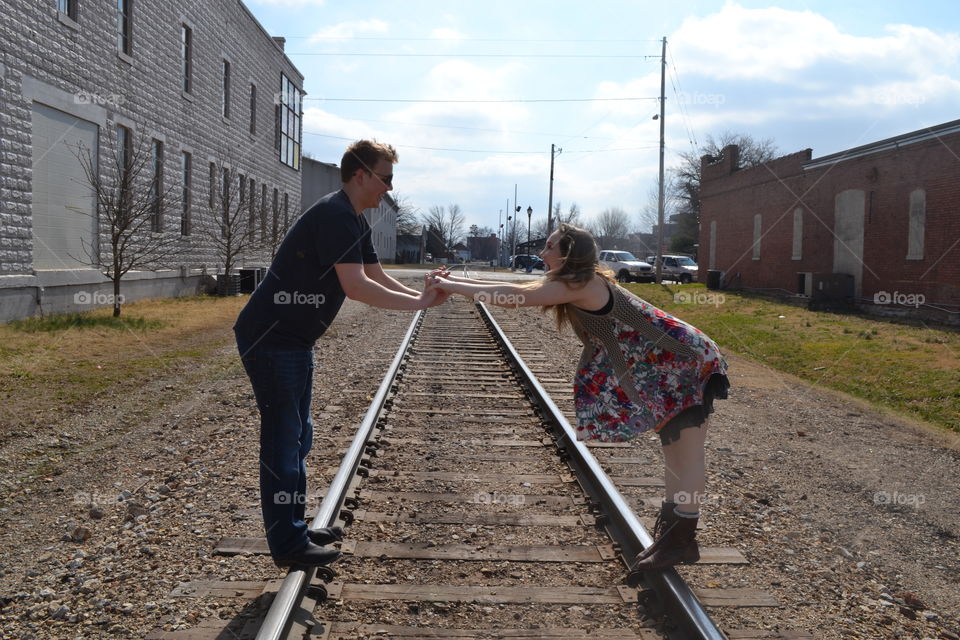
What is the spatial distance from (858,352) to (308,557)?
40.7ft

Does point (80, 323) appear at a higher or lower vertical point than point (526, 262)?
lower

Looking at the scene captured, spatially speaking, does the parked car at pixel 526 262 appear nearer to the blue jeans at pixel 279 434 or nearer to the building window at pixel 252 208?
the building window at pixel 252 208

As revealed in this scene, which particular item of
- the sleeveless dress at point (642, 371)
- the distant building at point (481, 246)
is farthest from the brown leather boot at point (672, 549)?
the distant building at point (481, 246)

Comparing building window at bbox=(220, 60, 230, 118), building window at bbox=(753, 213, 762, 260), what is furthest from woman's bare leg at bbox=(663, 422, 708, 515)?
building window at bbox=(753, 213, 762, 260)

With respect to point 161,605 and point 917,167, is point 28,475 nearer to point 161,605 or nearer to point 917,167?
point 161,605

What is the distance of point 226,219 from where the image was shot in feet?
76.6

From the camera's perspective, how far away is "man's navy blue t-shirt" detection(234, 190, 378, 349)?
342 cm

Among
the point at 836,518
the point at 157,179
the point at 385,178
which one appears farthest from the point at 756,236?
the point at 385,178

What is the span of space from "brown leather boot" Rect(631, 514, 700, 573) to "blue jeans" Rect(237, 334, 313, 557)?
160 cm

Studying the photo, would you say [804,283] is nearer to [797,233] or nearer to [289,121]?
[797,233]

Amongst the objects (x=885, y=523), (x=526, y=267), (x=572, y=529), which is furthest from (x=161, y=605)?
(x=526, y=267)

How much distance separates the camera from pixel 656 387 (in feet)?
12.1

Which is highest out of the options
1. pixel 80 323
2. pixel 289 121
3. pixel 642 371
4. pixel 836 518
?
pixel 289 121

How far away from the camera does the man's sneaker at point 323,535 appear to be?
149 inches
